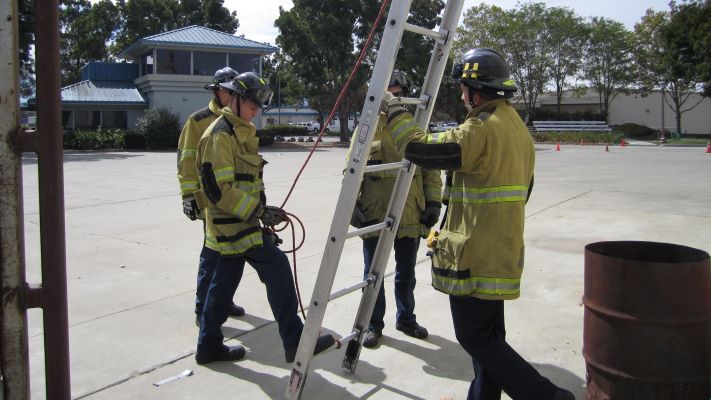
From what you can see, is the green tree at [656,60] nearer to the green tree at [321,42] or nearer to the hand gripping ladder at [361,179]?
the green tree at [321,42]

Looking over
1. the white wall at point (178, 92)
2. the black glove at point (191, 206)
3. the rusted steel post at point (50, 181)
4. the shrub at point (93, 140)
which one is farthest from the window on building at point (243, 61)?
the rusted steel post at point (50, 181)

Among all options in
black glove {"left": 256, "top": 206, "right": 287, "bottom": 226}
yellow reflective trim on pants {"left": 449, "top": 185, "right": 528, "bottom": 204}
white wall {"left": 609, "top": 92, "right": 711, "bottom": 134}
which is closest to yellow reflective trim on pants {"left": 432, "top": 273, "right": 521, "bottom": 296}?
yellow reflective trim on pants {"left": 449, "top": 185, "right": 528, "bottom": 204}

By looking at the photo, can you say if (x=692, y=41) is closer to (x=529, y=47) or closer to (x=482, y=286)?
(x=529, y=47)

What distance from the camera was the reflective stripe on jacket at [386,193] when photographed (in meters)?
4.17

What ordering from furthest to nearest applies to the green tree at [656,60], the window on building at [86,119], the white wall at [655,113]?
the white wall at [655,113]
the green tree at [656,60]
the window on building at [86,119]

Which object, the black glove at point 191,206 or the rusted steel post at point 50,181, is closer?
the rusted steel post at point 50,181

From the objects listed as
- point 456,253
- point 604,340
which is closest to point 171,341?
point 456,253

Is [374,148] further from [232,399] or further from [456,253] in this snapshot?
[232,399]

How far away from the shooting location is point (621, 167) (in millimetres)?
18062

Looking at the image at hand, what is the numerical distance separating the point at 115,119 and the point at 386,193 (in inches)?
1408

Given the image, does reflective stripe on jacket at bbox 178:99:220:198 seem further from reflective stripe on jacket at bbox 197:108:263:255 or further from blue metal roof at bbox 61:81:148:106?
blue metal roof at bbox 61:81:148:106

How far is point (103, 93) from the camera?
35.8 metres

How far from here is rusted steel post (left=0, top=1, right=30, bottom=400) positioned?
76.5 inches

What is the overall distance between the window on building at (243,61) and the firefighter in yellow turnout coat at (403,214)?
32.8 meters
